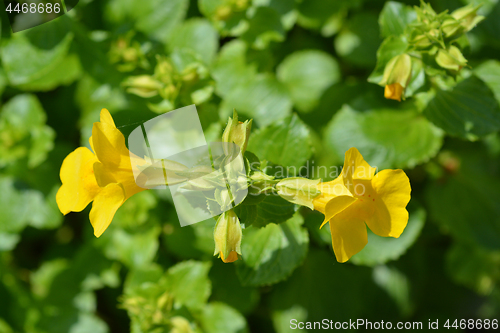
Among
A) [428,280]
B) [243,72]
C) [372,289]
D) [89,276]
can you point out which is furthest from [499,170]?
[89,276]

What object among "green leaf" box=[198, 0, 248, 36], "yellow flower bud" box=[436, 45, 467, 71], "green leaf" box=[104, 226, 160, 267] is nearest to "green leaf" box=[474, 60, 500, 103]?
"yellow flower bud" box=[436, 45, 467, 71]

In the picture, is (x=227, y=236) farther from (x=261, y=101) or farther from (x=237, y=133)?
(x=261, y=101)

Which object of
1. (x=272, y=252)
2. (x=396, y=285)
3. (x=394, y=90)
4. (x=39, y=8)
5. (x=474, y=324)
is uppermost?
(x=39, y=8)

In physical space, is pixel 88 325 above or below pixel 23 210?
below

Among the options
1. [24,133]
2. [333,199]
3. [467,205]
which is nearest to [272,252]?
[333,199]

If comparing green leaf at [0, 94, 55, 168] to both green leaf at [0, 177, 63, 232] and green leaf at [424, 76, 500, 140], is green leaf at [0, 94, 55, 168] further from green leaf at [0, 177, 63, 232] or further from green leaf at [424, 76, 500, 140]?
green leaf at [424, 76, 500, 140]

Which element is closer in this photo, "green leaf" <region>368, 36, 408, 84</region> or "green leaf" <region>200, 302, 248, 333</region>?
"green leaf" <region>368, 36, 408, 84</region>

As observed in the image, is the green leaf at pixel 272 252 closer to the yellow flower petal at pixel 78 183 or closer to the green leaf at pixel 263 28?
the yellow flower petal at pixel 78 183
